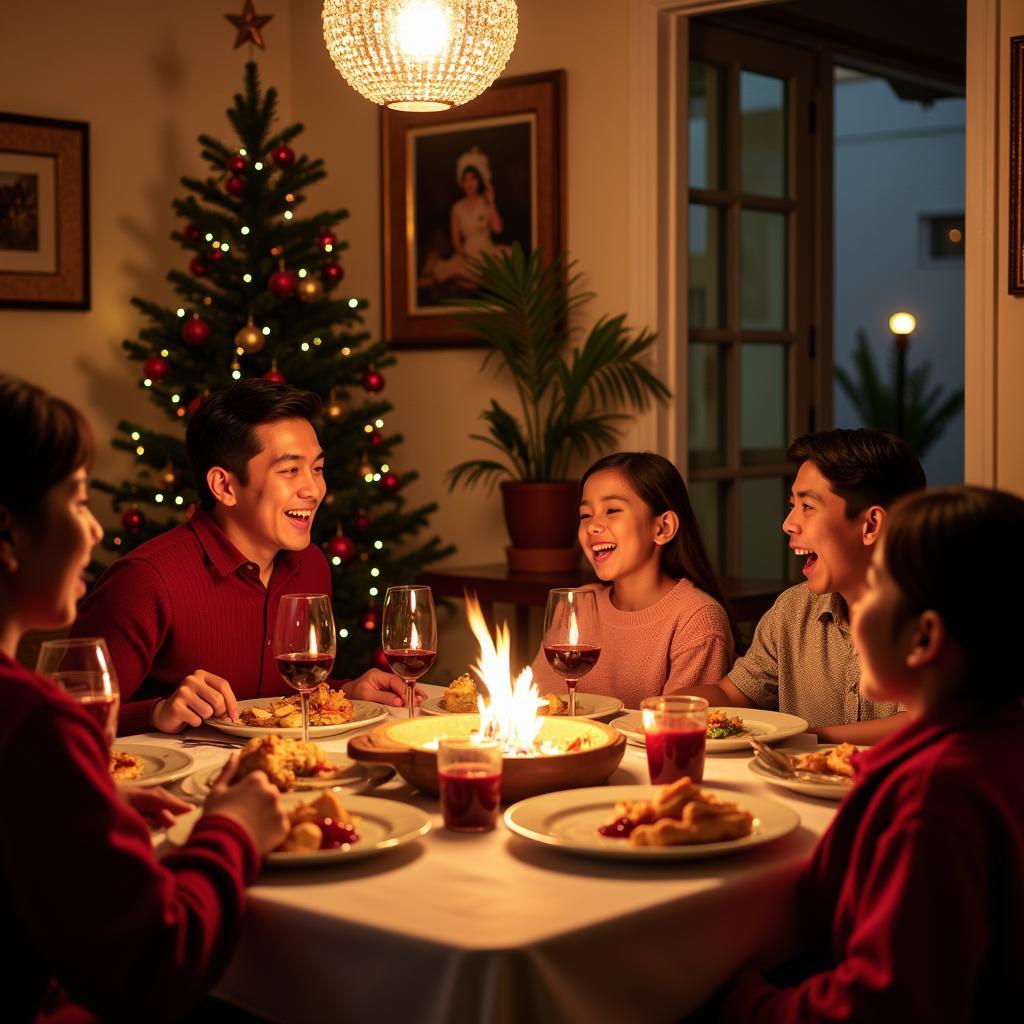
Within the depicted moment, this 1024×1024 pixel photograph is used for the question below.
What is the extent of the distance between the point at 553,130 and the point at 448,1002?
3.86 meters

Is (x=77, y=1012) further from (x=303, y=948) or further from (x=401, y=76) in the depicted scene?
(x=401, y=76)

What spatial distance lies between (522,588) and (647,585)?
1.38 metres

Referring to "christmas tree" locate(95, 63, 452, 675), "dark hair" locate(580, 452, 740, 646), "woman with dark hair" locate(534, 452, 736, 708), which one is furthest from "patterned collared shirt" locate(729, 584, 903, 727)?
"christmas tree" locate(95, 63, 452, 675)

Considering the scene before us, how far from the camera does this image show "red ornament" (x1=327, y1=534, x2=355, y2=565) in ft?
15.0

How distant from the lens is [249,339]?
448cm

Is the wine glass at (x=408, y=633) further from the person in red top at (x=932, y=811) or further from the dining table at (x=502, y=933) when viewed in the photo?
the person in red top at (x=932, y=811)

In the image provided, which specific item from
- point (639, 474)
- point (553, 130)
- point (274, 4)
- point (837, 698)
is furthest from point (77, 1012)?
point (274, 4)

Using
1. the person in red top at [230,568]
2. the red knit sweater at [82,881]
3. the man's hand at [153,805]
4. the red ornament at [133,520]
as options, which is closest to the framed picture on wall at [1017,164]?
the person in red top at [230,568]

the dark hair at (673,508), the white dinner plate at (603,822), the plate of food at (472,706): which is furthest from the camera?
the dark hair at (673,508)

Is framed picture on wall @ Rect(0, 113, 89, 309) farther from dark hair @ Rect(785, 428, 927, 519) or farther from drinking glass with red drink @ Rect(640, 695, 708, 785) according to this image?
drinking glass with red drink @ Rect(640, 695, 708, 785)

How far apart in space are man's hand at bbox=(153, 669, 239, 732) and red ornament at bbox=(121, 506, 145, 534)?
93.2 inches

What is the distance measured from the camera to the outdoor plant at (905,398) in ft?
30.8

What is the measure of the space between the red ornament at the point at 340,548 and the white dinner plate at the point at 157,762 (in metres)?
2.48

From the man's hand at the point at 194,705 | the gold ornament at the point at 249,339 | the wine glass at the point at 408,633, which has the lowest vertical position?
the man's hand at the point at 194,705
